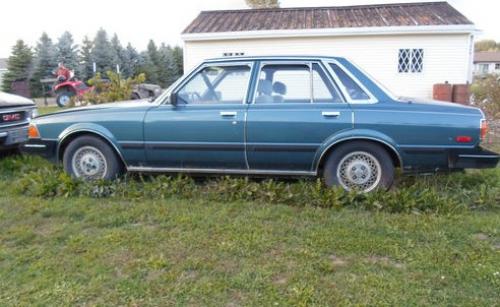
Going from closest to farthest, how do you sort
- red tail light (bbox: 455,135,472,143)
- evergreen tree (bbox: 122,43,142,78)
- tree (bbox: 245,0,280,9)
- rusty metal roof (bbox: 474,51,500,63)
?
red tail light (bbox: 455,135,472,143)
tree (bbox: 245,0,280,9)
evergreen tree (bbox: 122,43,142,78)
rusty metal roof (bbox: 474,51,500,63)

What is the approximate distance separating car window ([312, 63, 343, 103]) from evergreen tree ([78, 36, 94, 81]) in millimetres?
30410

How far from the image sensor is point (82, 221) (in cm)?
374

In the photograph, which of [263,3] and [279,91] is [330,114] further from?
[263,3]

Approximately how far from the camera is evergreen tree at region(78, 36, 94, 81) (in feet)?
103

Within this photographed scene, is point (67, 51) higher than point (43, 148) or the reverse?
higher

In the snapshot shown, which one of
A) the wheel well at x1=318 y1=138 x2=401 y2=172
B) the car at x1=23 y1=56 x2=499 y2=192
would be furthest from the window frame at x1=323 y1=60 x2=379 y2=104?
the wheel well at x1=318 y1=138 x2=401 y2=172

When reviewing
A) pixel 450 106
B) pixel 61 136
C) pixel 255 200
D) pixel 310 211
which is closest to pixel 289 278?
pixel 310 211

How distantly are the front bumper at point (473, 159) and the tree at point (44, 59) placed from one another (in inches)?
1196

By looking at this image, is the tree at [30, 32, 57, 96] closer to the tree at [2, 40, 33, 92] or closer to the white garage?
the tree at [2, 40, 33, 92]

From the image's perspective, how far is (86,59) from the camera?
3216cm

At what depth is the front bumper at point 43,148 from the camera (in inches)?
189

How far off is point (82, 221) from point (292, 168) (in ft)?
7.20

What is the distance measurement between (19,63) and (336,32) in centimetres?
2592

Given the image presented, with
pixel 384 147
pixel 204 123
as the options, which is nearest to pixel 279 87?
pixel 204 123
